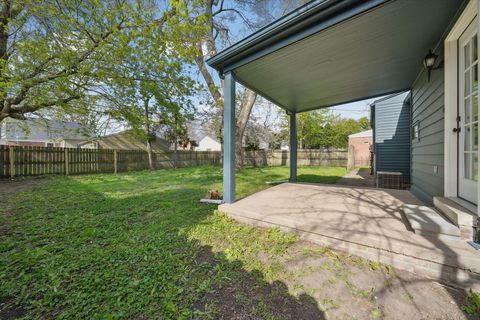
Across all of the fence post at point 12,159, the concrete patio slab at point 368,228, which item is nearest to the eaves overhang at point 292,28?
the concrete patio slab at point 368,228

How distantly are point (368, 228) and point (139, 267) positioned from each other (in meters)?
2.46

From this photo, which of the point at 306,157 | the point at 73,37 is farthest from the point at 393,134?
the point at 73,37

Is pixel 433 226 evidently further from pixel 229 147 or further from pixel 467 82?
pixel 229 147

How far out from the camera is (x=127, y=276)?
164cm

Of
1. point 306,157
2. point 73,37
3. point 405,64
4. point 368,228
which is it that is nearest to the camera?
point 368,228

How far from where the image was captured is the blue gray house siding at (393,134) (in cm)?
648

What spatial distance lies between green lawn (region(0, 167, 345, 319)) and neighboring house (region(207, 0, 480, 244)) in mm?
1190

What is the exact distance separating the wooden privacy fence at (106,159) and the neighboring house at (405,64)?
27.8 ft

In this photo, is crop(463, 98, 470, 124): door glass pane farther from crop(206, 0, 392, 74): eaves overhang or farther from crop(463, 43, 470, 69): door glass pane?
crop(206, 0, 392, 74): eaves overhang

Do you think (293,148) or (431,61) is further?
(293,148)

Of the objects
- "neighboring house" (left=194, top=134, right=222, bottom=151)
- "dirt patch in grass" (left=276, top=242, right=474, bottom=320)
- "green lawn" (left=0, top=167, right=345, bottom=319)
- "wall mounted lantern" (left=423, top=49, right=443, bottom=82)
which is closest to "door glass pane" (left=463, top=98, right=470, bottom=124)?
"wall mounted lantern" (left=423, top=49, right=443, bottom=82)

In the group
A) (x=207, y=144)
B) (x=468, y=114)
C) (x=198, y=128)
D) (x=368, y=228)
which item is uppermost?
(x=198, y=128)

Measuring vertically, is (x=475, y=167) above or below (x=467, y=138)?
below

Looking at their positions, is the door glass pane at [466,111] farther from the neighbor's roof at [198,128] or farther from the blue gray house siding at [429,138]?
the neighbor's roof at [198,128]
